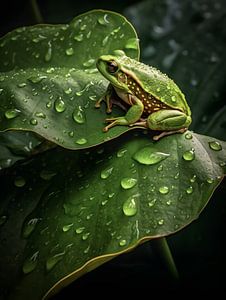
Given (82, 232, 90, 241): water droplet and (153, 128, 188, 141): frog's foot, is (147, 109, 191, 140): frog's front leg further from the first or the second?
(82, 232, 90, 241): water droplet

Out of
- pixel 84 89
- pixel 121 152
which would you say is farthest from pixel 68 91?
pixel 121 152

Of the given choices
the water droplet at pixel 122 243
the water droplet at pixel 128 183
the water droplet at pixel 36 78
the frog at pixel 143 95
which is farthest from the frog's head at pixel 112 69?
the water droplet at pixel 122 243

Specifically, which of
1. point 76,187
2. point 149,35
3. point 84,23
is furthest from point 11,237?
point 149,35

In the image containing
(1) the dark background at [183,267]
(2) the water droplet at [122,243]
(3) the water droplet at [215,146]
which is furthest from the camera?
(1) the dark background at [183,267]

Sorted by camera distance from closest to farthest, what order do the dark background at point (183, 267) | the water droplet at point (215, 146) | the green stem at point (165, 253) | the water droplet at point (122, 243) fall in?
1. the water droplet at point (122, 243)
2. the water droplet at point (215, 146)
3. the green stem at point (165, 253)
4. the dark background at point (183, 267)

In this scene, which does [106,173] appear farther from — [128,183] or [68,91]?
[68,91]

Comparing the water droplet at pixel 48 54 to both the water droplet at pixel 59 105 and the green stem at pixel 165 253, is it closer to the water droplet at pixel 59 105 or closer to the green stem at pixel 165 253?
the water droplet at pixel 59 105
